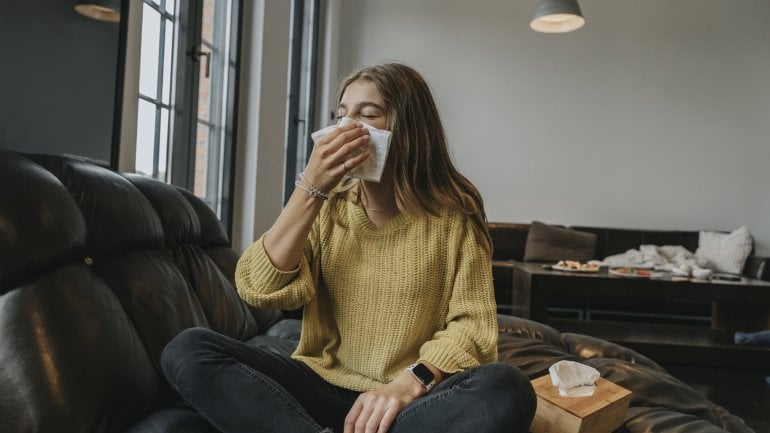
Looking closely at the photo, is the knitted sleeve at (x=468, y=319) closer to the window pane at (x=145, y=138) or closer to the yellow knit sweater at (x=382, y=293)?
the yellow knit sweater at (x=382, y=293)

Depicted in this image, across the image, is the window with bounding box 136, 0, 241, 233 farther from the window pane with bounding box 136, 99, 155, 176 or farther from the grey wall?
the grey wall

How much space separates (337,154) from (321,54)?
3891mm

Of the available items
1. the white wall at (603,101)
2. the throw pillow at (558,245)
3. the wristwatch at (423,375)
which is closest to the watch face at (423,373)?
the wristwatch at (423,375)

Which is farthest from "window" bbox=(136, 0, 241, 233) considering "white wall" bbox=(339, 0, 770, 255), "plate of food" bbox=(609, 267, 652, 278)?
"white wall" bbox=(339, 0, 770, 255)

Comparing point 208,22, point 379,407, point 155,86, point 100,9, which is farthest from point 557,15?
point 379,407

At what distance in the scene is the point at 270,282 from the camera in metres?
1.08

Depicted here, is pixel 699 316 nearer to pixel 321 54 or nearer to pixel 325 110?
pixel 325 110

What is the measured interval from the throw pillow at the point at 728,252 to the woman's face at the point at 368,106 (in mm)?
3970

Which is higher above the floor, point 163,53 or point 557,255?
point 163,53

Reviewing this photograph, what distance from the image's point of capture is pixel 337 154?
3.40 feet

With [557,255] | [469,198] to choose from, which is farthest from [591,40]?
[469,198]

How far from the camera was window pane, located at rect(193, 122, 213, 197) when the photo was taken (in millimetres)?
2588

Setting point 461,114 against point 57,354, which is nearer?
point 57,354

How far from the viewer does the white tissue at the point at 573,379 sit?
4.27 ft
